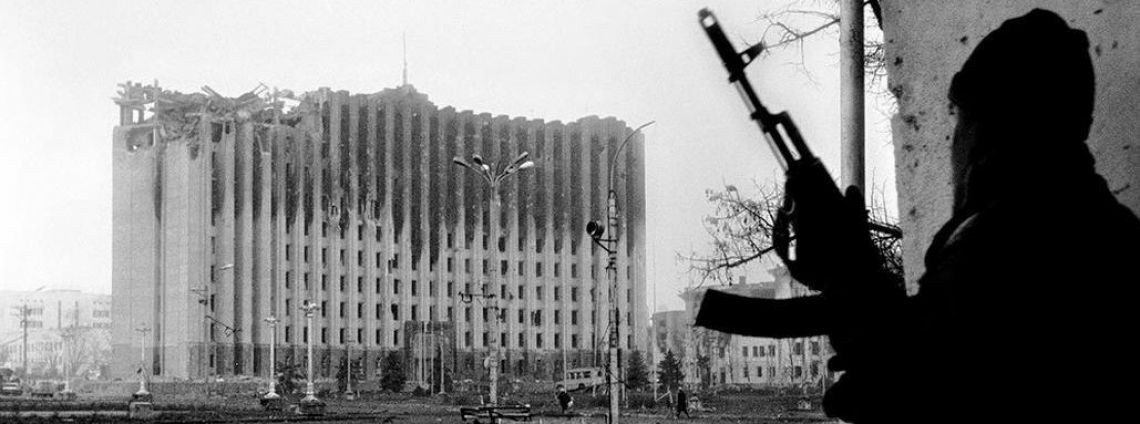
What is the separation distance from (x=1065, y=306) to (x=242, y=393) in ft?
246

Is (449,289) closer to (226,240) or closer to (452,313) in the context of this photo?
(452,313)

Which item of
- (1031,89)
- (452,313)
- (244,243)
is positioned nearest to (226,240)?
(244,243)

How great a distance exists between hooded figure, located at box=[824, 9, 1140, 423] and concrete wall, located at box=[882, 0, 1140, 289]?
0.73m

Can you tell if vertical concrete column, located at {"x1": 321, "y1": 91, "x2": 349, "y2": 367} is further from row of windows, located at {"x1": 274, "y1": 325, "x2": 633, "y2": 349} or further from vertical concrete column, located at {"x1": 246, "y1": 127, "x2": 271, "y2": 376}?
vertical concrete column, located at {"x1": 246, "y1": 127, "x2": 271, "y2": 376}

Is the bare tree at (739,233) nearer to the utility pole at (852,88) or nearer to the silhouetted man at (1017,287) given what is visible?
the utility pole at (852,88)

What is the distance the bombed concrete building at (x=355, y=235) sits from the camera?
87375mm

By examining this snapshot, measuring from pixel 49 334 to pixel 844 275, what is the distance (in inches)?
5754

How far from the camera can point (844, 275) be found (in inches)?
74.5

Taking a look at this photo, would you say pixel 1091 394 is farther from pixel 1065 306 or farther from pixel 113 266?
pixel 113 266

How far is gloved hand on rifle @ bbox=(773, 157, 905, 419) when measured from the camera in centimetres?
174

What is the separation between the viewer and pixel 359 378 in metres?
92.6

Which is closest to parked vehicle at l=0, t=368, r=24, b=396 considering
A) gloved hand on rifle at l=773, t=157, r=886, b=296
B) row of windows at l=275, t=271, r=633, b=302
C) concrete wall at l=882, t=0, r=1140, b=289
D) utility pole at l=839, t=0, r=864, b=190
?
row of windows at l=275, t=271, r=633, b=302

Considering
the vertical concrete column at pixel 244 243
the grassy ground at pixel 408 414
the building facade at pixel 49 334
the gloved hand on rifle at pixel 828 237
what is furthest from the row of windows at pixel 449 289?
the gloved hand on rifle at pixel 828 237

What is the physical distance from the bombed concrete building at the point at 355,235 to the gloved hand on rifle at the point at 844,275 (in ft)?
262
